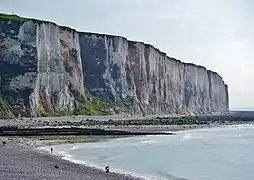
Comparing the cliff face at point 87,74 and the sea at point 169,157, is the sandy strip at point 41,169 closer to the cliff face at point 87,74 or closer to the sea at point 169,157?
the sea at point 169,157

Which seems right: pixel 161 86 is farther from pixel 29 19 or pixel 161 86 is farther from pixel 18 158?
pixel 18 158

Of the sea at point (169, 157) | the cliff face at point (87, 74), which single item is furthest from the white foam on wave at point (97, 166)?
the cliff face at point (87, 74)

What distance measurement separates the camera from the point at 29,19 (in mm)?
64125

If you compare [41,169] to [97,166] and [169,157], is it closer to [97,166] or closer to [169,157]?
[97,166]

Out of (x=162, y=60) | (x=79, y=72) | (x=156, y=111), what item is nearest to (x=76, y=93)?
(x=79, y=72)

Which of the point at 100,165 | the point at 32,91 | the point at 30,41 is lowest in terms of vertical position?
the point at 100,165

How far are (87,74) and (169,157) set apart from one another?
177ft

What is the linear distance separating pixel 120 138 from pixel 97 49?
4443 cm

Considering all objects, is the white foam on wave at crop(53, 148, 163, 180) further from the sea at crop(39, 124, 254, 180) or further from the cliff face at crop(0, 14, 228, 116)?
the cliff face at crop(0, 14, 228, 116)

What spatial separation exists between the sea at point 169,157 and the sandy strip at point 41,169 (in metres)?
1.20

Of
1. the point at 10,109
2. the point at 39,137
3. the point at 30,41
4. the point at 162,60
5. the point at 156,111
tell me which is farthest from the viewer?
the point at 162,60

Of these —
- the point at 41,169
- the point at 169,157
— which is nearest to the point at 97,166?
the point at 41,169

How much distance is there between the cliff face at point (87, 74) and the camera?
5934 cm

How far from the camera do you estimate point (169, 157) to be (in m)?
26.1
